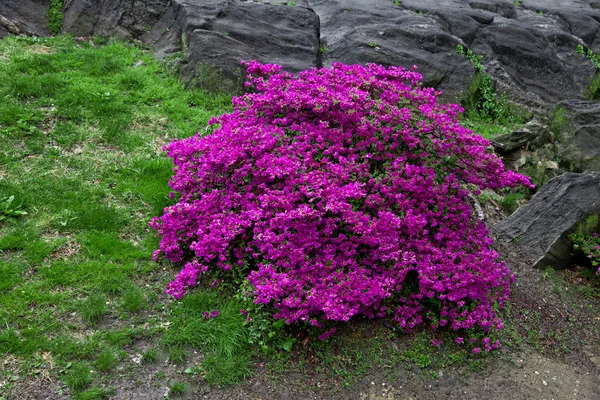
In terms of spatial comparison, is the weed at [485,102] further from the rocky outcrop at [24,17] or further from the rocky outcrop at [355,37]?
the rocky outcrop at [24,17]

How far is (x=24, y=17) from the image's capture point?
34.1 ft

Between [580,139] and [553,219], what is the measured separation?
266 centimetres

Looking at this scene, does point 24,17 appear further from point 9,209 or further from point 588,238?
point 588,238

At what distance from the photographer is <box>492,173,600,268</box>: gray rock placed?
6.51 m

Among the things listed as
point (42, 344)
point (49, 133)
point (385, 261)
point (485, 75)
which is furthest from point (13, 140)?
point (485, 75)

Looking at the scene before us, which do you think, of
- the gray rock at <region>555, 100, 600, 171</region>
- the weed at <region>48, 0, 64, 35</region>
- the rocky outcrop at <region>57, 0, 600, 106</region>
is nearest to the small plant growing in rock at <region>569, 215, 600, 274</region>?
the gray rock at <region>555, 100, 600, 171</region>

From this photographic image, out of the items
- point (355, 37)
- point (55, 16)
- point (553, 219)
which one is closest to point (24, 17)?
point (55, 16)

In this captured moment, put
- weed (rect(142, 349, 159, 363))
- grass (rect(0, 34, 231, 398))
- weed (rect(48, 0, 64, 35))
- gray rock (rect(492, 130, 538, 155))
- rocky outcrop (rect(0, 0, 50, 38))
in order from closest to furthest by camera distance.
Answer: weed (rect(142, 349, 159, 363))
grass (rect(0, 34, 231, 398))
gray rock (rect(492, 130, 538, 155))
rocky outcrop (rect(0, 0, 50, 38))
weed (rect(48, 0, 64, 35))

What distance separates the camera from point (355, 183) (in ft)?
17.3

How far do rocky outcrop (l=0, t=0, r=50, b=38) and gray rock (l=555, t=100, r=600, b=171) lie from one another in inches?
374

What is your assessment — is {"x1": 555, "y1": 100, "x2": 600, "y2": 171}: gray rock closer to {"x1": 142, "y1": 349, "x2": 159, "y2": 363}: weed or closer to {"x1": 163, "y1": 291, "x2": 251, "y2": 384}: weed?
{"x1": 163, "y1": 291, "x2": 251, "y2": 384}: weed

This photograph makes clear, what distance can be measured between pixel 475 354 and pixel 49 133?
19.7ft

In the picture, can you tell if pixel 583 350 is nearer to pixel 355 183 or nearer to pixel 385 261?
pixel 385 261

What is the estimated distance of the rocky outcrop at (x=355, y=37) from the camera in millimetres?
10156
